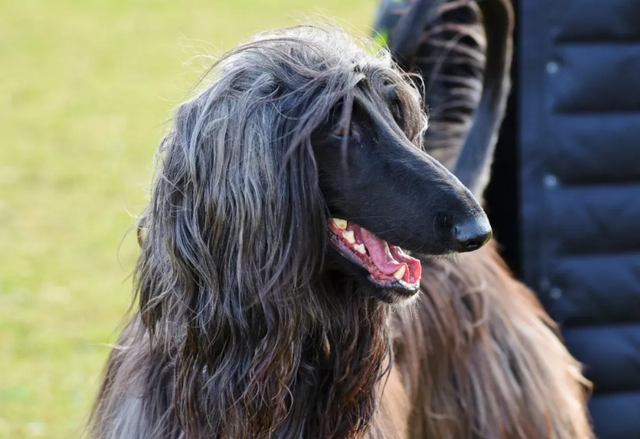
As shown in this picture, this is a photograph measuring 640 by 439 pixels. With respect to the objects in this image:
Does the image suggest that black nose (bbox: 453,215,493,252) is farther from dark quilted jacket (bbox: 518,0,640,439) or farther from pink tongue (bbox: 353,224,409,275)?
dark quilted jacket (bbox: 518,0,640,439)

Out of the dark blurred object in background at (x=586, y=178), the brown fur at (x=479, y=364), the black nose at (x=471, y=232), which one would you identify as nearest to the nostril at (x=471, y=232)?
the black nose at (x=471, y=232)

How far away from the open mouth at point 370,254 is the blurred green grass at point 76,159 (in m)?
0.46

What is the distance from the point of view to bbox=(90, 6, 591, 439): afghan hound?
185 centimetres

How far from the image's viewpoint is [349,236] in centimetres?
193

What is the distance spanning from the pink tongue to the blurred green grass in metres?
0.50

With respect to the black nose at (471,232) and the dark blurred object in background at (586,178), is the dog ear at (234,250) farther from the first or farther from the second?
the dark blurred object in background at (586,178)

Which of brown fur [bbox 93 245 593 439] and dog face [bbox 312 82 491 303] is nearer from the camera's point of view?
dog face [bbox 312 82 491 303]

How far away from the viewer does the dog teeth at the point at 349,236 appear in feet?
6.33

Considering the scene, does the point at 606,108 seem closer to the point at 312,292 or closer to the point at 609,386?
A: the point at 609,386

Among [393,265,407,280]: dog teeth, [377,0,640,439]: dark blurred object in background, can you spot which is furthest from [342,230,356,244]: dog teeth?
[377,0,640,439]: dark blurred object in background

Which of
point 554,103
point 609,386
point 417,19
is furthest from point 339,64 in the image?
point 609,386

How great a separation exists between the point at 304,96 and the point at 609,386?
1.82m

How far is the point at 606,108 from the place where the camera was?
2961 mm

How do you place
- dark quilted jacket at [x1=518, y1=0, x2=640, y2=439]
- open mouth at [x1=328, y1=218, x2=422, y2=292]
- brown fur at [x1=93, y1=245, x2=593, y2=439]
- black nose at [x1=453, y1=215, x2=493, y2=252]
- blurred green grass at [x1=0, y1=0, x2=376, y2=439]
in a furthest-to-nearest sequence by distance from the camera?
blurred green grass at [x1=0, y1=0, x2=376, y2=439], dark quilted jacket at [x1=518, y1=0, x2=640, y2=439], brown fur at [x1=93, y1=245, x2=593, y2=439], open mouth at [x1=328, y1=218, x2=422, y2=292], black nose at [x1=453, y1=215, x2=493, y2=252]
